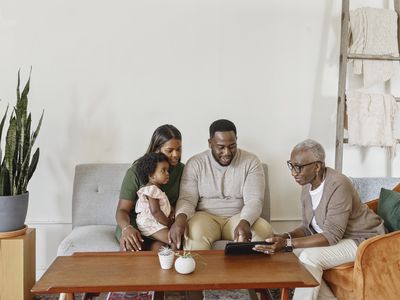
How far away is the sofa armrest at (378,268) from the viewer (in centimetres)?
176

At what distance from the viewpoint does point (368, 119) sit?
277 centimetres

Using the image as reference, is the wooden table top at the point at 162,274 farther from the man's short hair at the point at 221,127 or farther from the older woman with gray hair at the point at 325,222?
the man's short hair at the point at 221,127

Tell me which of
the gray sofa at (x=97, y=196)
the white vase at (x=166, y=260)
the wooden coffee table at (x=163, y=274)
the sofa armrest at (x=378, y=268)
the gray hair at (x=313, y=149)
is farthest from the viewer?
the gray sofa at (x=97, y=196)

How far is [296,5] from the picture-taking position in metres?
2.85

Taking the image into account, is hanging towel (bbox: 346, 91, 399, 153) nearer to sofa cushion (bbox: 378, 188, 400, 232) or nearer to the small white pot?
sofa cushion (bbox: 378, 188, 400, 232)

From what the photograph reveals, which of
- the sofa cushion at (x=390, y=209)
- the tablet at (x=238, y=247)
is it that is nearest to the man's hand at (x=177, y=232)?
the tablet at (x=238, y=247)

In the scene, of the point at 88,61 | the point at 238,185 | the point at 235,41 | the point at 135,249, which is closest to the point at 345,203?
the point at 238,185

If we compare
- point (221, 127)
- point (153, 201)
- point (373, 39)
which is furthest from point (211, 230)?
point (373, 39)

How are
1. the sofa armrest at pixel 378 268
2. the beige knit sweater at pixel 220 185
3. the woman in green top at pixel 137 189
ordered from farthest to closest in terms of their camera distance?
1. the beige knit sweater at pixel 220 185
2. the woman in green top at pixel 137 189
3. the sofa armrest at pixel 378 268

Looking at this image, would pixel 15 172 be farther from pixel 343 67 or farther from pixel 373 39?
pixel 373 39

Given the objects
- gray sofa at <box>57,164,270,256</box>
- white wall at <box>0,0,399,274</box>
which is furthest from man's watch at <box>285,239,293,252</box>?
white wall at <box>0,0,399,274</box>

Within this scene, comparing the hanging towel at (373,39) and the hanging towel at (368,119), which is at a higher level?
the hanging towel at (373,39)

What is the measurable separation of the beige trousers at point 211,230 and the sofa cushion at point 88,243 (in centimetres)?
42

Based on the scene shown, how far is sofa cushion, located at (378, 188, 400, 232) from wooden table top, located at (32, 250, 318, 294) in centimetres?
65
